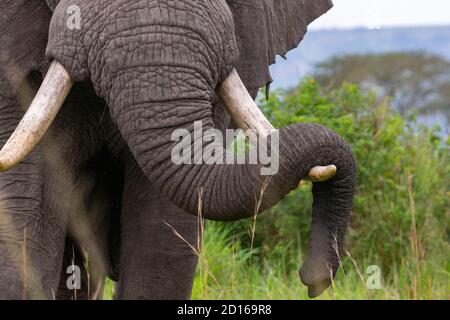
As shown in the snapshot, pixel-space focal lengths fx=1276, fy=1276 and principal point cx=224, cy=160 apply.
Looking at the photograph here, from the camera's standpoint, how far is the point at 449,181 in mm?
7277

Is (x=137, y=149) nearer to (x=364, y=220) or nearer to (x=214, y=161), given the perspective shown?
(x=214, y=161)

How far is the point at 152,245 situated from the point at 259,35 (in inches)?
35.7

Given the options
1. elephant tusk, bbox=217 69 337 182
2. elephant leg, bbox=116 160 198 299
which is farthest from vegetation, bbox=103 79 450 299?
elephant tusk, bbox=217 69 337 182

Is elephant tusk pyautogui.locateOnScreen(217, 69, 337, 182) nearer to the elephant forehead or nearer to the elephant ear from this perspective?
the elephant forehead

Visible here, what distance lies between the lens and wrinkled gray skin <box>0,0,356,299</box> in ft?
13.1

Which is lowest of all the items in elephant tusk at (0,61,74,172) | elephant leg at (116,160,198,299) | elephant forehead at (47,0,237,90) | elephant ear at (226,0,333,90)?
elephant leg at (116,160,198,299)

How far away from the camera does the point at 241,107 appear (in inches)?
165

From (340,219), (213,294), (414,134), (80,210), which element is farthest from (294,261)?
(340,219)

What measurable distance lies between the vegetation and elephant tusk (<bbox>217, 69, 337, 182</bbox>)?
2.20m

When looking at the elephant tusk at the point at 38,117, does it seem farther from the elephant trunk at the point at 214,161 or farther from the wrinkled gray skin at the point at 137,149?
the elephant trunk at the point at 214,161

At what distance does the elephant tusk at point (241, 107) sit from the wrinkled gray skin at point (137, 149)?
0.04 m

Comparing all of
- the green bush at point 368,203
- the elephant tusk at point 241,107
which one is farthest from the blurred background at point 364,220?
the elephant tusk at point 241,107
